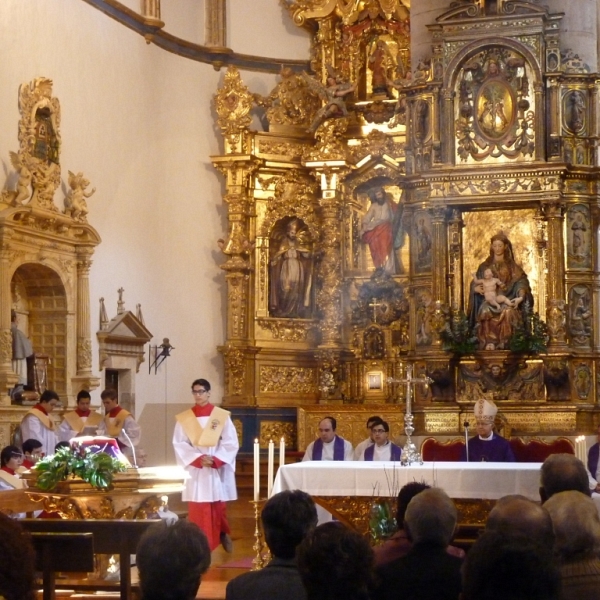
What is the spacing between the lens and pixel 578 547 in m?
4.84

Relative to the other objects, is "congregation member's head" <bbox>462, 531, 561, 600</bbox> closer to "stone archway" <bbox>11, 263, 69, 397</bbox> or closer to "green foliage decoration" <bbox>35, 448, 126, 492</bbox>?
"green foliage decoration" <bbox>35, 448, 126, 492</bbox>

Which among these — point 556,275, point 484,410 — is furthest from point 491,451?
point 556,275

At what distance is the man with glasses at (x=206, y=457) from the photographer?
12875 mm

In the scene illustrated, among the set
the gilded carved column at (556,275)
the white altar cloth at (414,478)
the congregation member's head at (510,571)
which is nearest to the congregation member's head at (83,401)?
the white altar cloth at (414,478)

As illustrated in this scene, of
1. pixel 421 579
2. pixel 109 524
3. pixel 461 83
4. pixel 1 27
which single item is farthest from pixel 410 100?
pixel 421 579

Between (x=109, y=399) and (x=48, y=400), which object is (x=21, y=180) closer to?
(x=48, y=400)

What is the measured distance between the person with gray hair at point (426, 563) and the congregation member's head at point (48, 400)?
9.68 metres

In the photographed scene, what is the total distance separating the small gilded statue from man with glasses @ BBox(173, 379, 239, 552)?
26.6 ft

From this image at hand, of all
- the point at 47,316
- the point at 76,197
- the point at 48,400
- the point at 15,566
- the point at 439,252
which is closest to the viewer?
the point at 15,566

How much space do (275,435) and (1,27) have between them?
321 inches

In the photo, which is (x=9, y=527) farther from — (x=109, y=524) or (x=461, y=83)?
(x=461, y=83)

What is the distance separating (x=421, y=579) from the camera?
510cm

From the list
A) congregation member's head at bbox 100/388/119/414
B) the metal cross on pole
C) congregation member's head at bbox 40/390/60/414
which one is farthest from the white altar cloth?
the metal cross on pole

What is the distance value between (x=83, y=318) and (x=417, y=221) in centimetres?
496
